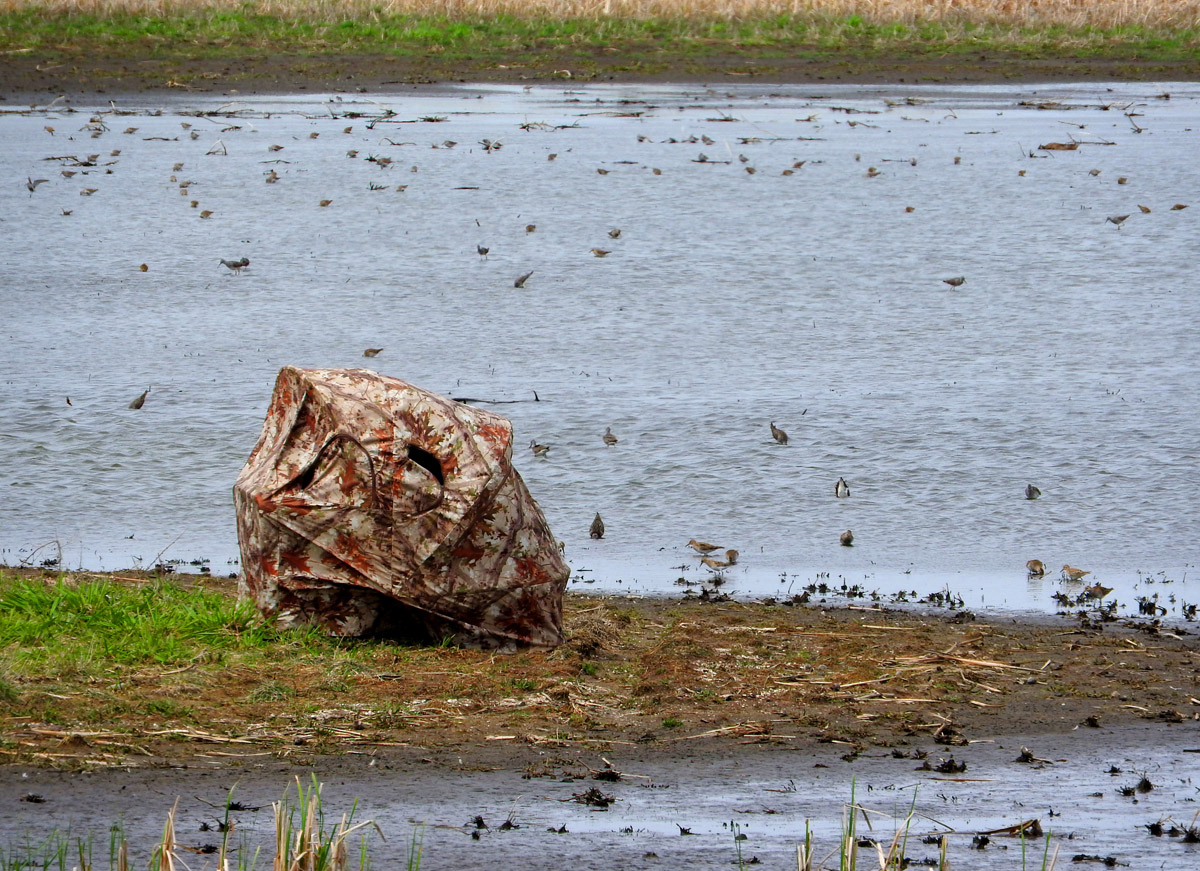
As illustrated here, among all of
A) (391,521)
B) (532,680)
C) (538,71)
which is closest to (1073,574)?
(532,680)

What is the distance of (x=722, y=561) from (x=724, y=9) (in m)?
23.9

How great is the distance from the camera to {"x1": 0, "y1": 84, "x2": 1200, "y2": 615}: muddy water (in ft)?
27.5

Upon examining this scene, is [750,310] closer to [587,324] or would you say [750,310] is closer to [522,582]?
[587,324]

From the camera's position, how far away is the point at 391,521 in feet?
20.6

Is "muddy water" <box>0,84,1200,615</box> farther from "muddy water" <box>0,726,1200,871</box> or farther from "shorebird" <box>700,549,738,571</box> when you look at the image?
"muddy water" <box>0,726,1200,871</box>

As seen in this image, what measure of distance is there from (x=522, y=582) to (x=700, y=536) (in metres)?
1.96

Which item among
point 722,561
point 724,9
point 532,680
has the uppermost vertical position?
point 724,9

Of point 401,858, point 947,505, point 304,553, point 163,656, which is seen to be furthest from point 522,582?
point 947,505

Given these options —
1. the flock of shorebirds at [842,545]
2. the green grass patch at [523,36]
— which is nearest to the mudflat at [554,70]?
the green grass patch at [523,36]

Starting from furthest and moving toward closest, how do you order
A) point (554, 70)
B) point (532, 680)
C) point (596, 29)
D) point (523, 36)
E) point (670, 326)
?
1. point (596, 29)
2. point (523, 36)
3. point (554, 70)
4. point (670, 326)
5. point (532, 680)

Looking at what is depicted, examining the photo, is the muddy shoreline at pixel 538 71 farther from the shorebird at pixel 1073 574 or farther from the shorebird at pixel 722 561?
the shorebird at pixel 1073 574

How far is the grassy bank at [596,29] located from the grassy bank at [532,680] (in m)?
21.1

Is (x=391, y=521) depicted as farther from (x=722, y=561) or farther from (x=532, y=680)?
(x=722, y=561)

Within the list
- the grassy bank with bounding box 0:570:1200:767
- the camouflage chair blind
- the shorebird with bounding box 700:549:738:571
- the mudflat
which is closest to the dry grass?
the mudflat
